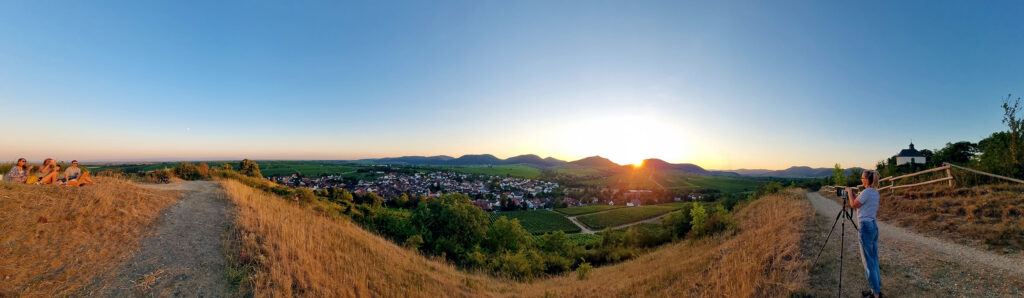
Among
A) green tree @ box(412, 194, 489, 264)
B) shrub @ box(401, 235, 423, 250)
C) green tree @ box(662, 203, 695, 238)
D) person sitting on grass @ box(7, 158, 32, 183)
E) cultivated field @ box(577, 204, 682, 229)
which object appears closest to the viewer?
person sitting on grass @ box(7, 158, 32, 183)

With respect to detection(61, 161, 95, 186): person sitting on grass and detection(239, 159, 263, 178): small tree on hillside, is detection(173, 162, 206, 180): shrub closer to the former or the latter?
detection(239, 159, 263, 178): small tree on hillside

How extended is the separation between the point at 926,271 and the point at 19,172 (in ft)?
76.5

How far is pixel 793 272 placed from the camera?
6.57 meters

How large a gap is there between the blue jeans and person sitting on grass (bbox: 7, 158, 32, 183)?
21.0m

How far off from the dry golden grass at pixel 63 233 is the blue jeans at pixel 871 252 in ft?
41.2

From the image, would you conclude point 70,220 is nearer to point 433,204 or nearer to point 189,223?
point 189,223

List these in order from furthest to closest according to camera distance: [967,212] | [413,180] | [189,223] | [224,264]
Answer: [413,180] → [967,212] → [189,223] → [224,264]

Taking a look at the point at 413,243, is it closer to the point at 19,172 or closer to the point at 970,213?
the point at 19,172

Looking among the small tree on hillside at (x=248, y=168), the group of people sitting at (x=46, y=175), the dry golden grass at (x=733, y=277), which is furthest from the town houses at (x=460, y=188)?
the dry golden grass at (x=733, y=277)

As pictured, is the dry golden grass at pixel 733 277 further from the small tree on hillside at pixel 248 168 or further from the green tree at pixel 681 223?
the small tree on hillside at pixel 248 168

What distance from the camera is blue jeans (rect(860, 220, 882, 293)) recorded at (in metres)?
5.20

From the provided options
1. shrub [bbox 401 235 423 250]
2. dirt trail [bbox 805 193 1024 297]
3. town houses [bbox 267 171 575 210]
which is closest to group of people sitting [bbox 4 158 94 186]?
shrub [bbox 401 235 423 250]

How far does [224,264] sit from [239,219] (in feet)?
9.72

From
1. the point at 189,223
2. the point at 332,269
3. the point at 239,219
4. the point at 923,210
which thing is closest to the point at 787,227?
the point at 923,210
